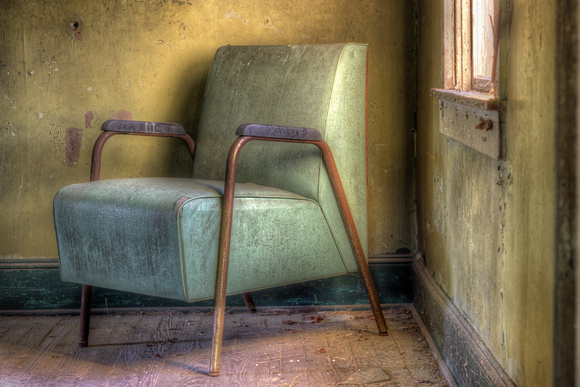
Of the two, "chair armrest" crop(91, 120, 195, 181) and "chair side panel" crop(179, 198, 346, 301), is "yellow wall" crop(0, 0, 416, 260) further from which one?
"chair side panel" crop(179, 198, 346, 301)

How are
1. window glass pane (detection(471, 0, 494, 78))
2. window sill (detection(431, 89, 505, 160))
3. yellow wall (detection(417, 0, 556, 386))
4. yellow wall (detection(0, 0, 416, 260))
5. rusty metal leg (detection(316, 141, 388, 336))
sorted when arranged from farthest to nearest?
yellow wall (detection(0, 0, 416, 260)) < rusty metal leg (detection(316, 141, 388, 336)) < window glass pane (detection(471, 0, 494, 78)) < window sill (detection(431, 89, 505, 160)) < yellow wall (detection(417, 0, 556, 386))

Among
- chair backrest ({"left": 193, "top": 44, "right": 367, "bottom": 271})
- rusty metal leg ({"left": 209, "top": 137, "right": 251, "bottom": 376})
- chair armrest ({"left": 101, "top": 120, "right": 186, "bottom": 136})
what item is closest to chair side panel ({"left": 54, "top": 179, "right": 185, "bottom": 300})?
rusty metal leg ({"left": 209, "top": 137, "right": 251, "bottom": 376})

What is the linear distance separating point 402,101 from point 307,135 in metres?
0.74

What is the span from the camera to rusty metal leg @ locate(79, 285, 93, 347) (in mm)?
2232

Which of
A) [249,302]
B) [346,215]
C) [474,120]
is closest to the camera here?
[474,120]

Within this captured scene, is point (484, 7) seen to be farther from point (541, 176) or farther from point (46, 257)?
point (46, 257)

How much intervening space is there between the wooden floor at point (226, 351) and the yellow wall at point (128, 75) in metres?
0.41

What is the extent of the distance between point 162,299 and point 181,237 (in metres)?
0.89

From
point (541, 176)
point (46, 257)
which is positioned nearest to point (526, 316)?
point (541, 176)

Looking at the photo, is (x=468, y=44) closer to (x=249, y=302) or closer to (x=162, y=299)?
(x=249, y=302)

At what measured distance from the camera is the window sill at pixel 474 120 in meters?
1.47

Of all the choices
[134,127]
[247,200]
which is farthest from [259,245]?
[134,127]

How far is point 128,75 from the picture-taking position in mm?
2590

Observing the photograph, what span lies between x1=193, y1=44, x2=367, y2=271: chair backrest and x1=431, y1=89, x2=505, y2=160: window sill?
36 centimetres
